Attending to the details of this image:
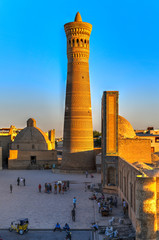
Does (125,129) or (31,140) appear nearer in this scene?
(125,129)

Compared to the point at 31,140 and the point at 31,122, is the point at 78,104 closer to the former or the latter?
the point at 31,140

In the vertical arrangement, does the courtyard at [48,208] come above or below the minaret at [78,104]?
below

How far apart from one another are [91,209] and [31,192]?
7.74 m

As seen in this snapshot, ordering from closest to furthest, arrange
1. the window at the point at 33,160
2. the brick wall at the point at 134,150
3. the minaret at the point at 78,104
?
the brick wall at the point at 134,150 < the minaret at the point at 78,104 < the window at the point at 33,160

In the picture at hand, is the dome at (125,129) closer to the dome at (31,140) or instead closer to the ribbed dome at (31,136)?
the dome at (31,140)

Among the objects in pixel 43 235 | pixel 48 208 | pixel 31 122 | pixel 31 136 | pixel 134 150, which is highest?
pixel 31 122

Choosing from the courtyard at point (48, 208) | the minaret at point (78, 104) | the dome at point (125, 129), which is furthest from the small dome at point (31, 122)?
the dome at point (125, 129)

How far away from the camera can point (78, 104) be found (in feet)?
129

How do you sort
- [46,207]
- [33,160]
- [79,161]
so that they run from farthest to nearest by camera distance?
[33,160], [79,161], [46,207]

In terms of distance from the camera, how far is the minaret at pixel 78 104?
128 ft

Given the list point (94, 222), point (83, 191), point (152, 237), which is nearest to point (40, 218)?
point (94, 222)

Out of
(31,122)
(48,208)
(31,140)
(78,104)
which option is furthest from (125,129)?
(31,122)

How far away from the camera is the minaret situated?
39031 mm

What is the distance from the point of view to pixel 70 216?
18.9m
